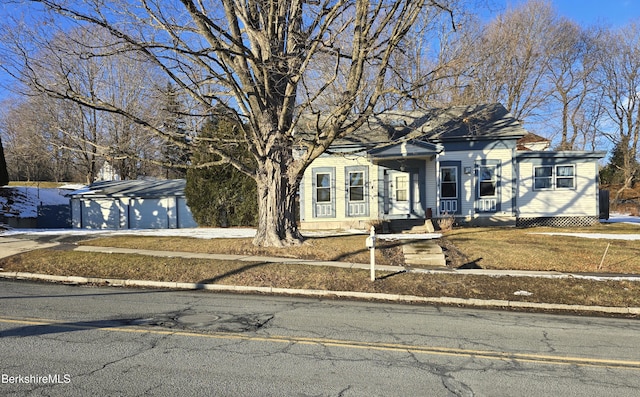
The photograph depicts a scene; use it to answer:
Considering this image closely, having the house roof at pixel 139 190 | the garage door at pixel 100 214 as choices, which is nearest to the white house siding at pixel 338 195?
the house roof at pixel 139 190

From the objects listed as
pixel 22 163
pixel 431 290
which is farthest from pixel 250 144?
pixel 22 163

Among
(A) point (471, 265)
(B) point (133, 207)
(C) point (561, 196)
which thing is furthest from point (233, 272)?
(B) point (133, 207)

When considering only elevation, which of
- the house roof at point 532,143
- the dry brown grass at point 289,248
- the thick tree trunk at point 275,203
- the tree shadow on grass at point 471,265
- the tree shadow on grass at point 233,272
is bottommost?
the tree shadow on grass at point 471,265

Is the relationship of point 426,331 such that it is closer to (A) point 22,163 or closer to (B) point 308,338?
(B) point 308,338

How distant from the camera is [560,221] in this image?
21734 millimetres

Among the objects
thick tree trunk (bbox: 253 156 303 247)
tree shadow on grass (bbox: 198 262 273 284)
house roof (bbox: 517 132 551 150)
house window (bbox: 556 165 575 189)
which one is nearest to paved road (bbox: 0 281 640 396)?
tree shadow on grass (bbox: 198 262 273 284)

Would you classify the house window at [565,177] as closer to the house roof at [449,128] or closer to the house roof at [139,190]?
the house roof at [449,128]

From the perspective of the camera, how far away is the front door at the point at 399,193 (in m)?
21.2

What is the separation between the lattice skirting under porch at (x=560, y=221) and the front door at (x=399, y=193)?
5.97 metres

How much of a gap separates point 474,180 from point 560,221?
4974mm

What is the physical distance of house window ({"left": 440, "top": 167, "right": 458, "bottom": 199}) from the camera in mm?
21719

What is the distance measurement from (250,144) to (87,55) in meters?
4.98

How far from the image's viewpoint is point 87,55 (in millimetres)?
11141

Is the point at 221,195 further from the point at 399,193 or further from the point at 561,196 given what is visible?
the point at 561,196
